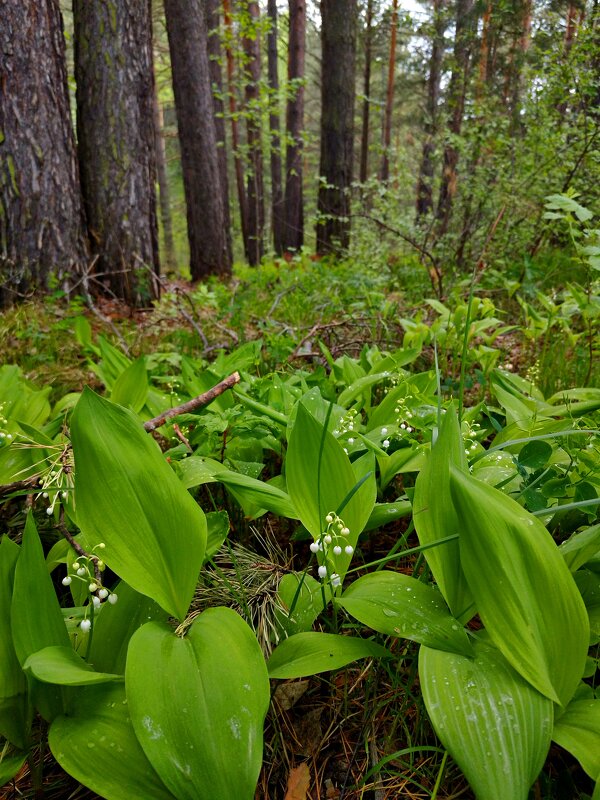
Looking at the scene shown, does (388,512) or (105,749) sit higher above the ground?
(388,512)

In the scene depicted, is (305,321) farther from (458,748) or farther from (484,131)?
(484,131)

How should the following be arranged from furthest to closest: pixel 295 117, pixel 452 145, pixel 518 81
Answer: pixel 295 117 < pixel 518 81 < pixel 452 145

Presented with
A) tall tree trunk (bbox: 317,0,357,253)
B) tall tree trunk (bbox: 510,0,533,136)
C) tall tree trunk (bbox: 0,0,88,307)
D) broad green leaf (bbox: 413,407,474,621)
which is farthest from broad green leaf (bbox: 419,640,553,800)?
tall tree trunk (bbox: 317,0,357,253)

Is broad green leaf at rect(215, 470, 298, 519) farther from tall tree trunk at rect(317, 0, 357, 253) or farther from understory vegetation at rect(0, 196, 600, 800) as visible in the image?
tall tree trunk at rect(317, 0, 357, 253)

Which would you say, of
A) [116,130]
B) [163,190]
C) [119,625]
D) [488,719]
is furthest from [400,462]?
[163,190]

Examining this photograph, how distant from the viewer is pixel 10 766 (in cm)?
91

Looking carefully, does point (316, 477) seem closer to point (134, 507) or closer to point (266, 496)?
point (266, 496)

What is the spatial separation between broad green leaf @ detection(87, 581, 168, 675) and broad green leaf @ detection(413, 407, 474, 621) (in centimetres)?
63

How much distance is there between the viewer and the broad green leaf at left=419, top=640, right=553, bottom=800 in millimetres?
779

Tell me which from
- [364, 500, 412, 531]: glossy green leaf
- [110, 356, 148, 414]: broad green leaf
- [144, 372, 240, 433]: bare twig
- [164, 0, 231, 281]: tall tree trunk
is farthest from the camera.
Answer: [164, 0, 231, 281]: tall tree trunk

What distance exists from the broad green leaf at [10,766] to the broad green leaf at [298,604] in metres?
0.57

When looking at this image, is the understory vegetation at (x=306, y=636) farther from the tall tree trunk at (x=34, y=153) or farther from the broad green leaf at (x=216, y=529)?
the tall tree trunk at (x=34, y=153)

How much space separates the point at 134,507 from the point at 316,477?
1.44ft

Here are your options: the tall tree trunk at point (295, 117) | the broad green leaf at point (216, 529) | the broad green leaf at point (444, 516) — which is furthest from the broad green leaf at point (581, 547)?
the tall tree trunk at point (295, 117)
